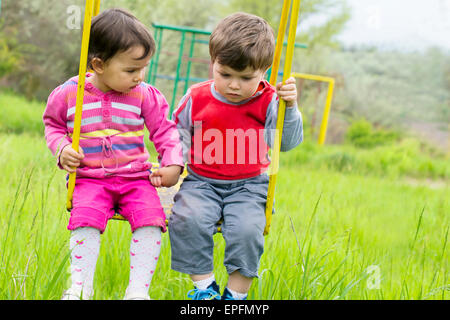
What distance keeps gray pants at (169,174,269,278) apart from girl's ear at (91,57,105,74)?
58 centimetres

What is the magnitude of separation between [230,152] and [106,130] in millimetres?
503

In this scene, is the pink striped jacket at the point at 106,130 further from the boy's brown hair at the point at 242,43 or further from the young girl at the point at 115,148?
the boy's brown hair at the point at 242,43

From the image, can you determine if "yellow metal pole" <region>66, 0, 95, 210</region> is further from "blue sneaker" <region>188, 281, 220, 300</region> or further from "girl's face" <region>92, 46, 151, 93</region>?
"blue sneaker" <region>188, 281, 220, 300</region>

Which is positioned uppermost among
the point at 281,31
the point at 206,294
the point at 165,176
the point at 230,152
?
the point at 281,31

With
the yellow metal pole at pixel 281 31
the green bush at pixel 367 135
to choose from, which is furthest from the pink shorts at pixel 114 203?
the green bush at pixel 367 135

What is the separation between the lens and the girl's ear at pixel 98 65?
78.1 inches

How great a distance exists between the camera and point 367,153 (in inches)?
288

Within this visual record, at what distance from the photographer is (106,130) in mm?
2066

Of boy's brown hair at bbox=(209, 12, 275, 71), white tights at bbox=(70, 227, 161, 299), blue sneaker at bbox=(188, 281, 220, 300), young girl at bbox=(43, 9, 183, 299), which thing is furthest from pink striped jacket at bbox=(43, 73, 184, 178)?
blue sneaker at bbox=(188, 281, 220, 300)

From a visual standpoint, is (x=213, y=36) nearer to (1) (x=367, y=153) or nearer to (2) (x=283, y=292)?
(2) (x=283, y=292)

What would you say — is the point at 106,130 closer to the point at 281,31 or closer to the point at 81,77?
the point at 81,77

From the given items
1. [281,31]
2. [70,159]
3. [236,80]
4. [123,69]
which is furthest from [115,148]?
[281,31]

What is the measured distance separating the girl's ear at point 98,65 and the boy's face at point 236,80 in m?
0.43

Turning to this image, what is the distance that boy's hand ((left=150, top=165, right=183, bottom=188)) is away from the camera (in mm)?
2064
